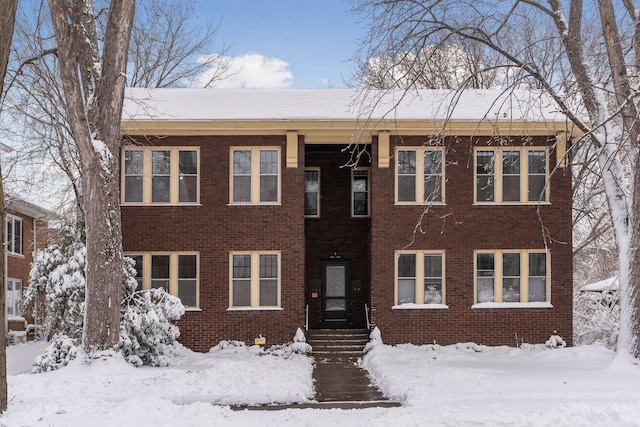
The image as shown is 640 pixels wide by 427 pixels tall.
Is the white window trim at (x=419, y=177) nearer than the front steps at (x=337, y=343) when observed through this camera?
No

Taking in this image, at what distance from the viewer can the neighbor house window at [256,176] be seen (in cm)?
1973

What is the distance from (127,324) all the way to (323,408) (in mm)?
6205

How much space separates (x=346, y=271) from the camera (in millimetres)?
22281

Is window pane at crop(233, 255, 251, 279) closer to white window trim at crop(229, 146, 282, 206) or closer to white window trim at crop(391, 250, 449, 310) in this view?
white window trim at crop(229, 146, 282, 206)

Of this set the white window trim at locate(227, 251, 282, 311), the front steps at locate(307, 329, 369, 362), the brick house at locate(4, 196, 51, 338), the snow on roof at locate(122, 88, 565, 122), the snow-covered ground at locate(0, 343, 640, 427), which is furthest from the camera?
the brick house at locate(4, 196, 51, 338)

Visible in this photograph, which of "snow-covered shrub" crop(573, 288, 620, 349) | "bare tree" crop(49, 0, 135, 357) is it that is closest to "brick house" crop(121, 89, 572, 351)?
"snow-covered shrub" crop(573, 288, 620, 349)

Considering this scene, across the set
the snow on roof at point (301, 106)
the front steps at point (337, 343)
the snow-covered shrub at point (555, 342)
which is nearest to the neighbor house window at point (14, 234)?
the snow on roof at point (301, 106)

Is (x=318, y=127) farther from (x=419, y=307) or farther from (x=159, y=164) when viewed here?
(x=419, y=307)

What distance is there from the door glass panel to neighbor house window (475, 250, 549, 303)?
452 cm

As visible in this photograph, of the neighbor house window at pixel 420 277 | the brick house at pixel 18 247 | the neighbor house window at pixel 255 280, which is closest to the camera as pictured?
the neighbor house window at pixel 255 280

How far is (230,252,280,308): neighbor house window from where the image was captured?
19.6 meters

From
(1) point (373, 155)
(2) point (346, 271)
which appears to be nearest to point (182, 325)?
(2) point (346, 271)

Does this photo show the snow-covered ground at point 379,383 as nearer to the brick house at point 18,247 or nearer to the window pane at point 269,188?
the window pane at point 269,188

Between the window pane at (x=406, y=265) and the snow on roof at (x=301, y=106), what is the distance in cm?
396
